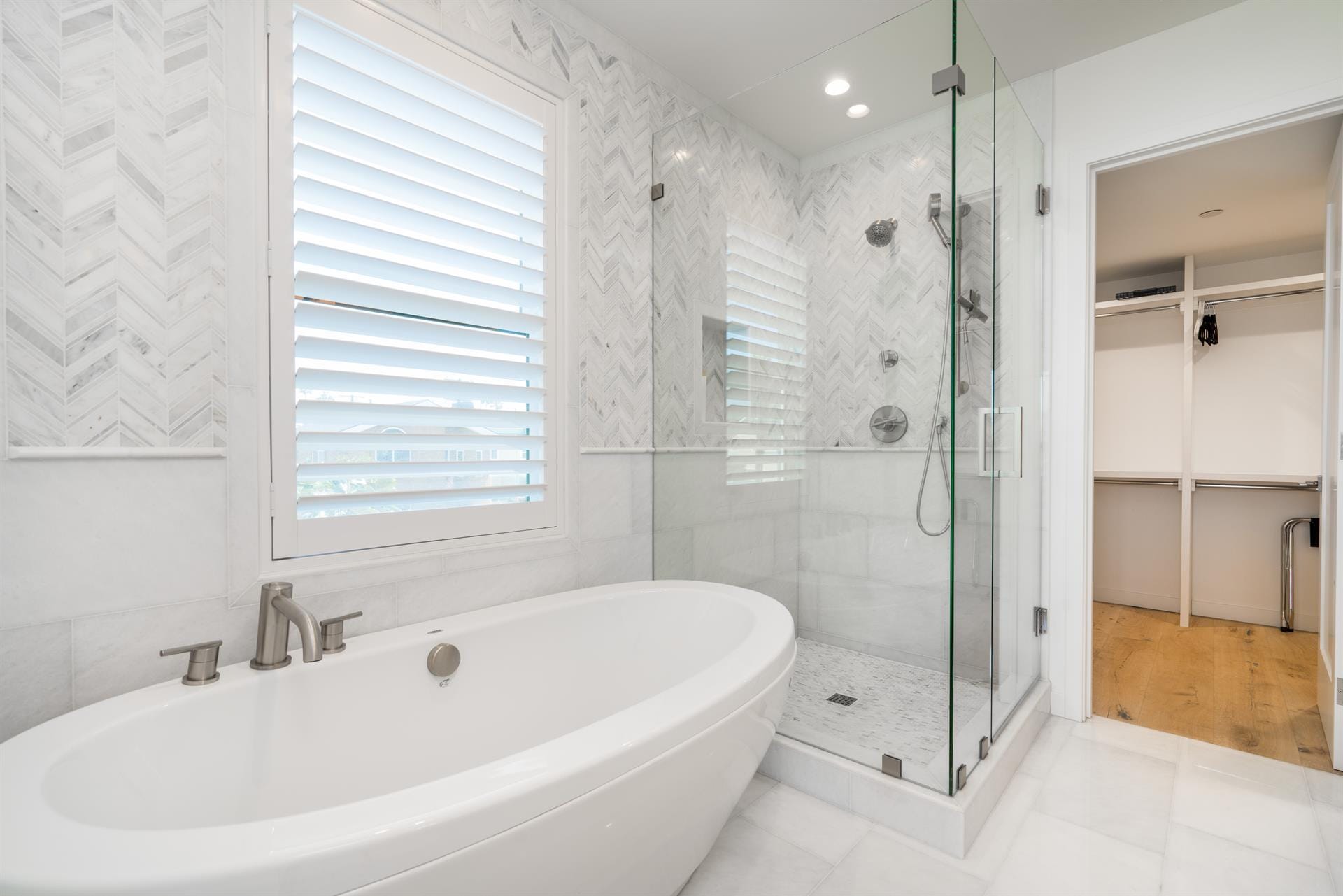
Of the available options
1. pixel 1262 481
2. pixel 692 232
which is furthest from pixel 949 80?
pixel 1262 481

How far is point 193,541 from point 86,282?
57cm

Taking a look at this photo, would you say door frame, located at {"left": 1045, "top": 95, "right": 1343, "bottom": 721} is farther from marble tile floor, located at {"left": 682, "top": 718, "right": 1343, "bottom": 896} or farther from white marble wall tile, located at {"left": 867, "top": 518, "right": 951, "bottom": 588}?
white marble wall tile, located at {"left": 867, "top": 518, "right": 951, "bottom": 588}

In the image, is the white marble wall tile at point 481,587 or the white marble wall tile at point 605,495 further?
the white marble wall tile at point 605,495

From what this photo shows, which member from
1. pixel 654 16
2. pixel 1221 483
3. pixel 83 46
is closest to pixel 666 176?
pixel 654 16

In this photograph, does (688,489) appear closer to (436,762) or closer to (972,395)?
(972,395)

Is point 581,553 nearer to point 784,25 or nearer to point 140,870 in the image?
point 140,870

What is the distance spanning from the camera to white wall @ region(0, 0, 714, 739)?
119 cm

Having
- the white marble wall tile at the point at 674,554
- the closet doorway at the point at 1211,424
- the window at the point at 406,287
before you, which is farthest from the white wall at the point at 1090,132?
the window at the point at 406,287

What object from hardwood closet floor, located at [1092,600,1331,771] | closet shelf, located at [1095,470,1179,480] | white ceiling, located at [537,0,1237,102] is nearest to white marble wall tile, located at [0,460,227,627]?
white ceiling, located at [537,0,1237,102]

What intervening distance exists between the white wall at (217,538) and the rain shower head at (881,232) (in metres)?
0.94

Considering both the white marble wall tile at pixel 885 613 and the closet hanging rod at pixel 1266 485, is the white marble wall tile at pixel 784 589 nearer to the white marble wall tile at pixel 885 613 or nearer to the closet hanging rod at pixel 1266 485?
the white marble wall tile at pixel 885 613

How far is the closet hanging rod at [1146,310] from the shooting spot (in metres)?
3.97

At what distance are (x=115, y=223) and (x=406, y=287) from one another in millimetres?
617

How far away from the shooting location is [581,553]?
2191mm
